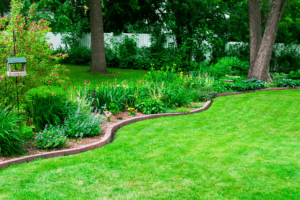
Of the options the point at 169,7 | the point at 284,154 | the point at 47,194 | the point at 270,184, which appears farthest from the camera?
the point at 169,7

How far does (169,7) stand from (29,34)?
15.1 meters

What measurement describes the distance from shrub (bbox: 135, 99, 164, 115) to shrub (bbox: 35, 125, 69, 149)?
2.81 metres

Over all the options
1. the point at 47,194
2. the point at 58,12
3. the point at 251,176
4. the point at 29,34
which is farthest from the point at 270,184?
the point at 58,12

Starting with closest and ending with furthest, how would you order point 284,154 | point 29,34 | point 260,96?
1. point 284,154
2. point 29,34
3. point 260,96

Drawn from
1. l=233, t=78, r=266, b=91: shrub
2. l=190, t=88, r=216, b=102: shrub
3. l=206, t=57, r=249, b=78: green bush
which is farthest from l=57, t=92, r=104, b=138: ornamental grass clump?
l=206, t=57, r=249, b=78: green bush

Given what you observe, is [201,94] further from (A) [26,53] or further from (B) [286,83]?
(A) [26,53]

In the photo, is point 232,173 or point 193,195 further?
point 232,173

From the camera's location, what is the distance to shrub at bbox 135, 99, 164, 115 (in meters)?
7.92

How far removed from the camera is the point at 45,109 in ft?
19.5

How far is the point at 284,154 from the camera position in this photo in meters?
5.30

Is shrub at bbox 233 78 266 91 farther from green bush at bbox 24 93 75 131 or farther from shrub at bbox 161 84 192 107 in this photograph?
green bush at bbox 24 93 75 131

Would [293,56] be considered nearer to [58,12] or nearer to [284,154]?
[58,12]

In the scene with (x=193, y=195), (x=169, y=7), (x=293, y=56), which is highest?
(x=169, y=7)

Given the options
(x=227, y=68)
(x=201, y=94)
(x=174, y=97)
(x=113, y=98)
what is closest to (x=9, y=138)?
(x=113, y=98)
